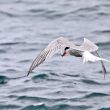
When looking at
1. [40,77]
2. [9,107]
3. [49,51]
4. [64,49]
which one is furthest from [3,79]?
[49,51]

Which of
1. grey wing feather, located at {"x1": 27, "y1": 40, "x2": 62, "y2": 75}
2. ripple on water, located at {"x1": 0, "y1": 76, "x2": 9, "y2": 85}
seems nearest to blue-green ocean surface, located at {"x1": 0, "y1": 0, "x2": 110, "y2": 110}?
ripple on water, located at {"x1": 0, "y1": 76, "x2": 9, "y2": 85}

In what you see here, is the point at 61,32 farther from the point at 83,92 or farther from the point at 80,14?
the point at 83,92

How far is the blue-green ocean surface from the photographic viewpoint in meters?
9.91

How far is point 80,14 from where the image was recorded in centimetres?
1415

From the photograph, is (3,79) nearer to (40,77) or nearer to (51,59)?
(40,77)

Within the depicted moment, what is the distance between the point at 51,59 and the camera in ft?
38.4

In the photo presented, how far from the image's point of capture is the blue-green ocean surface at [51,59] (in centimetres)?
991

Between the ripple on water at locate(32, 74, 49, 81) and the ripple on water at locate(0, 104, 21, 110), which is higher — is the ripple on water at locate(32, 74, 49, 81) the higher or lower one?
the higher one

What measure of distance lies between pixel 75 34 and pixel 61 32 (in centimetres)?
30

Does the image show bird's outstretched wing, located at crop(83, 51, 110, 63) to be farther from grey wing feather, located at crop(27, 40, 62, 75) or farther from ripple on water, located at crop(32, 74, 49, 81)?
ripple on water, located at crop(32, 74, 49, 81)

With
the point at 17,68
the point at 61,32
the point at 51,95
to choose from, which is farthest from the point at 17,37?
the point at 51,95

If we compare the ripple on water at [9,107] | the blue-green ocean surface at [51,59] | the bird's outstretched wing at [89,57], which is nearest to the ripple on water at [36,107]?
the blue-green ocean surface at [51,59]

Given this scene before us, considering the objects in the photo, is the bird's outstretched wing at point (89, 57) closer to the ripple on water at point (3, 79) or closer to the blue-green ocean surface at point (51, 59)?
the blue-green ocean surface at point (51, 59)

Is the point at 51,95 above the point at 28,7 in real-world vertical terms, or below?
below
